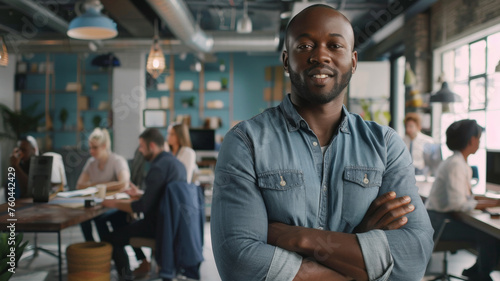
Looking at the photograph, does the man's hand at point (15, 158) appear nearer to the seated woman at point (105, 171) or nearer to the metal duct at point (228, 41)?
the seated woman at point (105, 171)

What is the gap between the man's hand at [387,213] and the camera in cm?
107

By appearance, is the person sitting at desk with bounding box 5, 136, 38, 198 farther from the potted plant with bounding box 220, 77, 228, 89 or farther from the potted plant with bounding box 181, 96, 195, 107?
the potted plant with bounding box 220, 77, 228, 89

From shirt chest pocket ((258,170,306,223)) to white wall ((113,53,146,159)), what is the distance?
27.5 feet

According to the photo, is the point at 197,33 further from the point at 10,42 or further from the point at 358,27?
the point at 10,42

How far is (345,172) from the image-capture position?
1096 mm

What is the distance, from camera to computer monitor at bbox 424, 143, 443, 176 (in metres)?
4.69

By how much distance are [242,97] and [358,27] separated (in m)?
3.15

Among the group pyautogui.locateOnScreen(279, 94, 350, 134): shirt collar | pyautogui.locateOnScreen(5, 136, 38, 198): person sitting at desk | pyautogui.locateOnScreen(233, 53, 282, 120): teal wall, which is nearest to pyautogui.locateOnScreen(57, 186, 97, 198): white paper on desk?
pyautogui.locateOnScreen(5, 136, 38, 198): person sitting at desk

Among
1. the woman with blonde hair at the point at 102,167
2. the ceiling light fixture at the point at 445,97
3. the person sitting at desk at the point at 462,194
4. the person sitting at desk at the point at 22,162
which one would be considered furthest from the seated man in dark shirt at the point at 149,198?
the ceiling light fixture at the point at 445,97

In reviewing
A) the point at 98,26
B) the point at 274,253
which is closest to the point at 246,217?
the point at 274,253

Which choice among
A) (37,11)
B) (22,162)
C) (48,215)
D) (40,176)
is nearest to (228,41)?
(37,11)

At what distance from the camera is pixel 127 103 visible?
358 inches

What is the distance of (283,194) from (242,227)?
5.4 inches

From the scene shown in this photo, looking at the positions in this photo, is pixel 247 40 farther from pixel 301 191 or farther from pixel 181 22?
pixel 301 191
